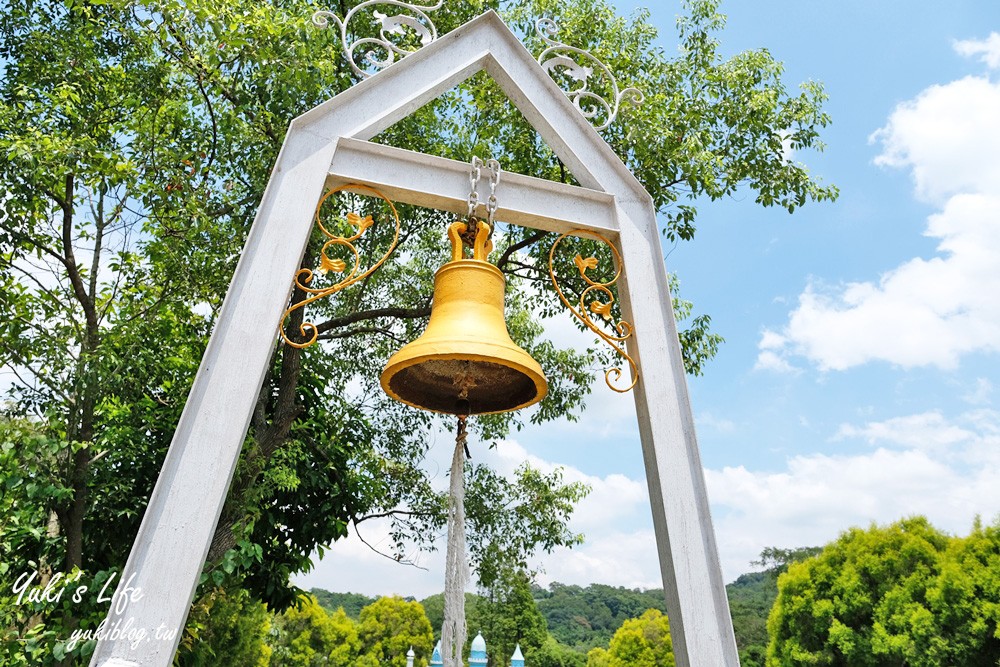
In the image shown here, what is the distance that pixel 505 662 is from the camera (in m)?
21.4

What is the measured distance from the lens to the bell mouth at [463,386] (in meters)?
3.07

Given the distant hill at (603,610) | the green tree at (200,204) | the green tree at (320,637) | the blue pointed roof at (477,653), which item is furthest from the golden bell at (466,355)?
the distant hill at (603,610)

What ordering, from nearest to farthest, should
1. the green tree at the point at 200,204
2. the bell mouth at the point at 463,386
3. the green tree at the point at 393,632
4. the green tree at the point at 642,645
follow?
the bell mouth at the point at 463,386
the green tree at the point at 200,204
the green tree at the point at 393,632
the green tree at the point at 642,645

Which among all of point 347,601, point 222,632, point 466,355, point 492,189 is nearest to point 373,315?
point 222,632

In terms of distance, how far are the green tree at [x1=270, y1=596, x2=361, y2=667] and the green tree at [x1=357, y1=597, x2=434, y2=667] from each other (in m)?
0.38

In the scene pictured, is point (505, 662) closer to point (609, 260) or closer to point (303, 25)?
point (609, 260)

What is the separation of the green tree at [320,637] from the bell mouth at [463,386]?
20.1m

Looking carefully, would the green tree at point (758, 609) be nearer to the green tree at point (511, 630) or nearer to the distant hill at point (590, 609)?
the distant hill at point (590, 609)

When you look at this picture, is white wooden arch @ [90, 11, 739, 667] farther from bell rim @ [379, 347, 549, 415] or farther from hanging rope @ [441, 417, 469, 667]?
hanging rope @ [441, 417, 469, 667]

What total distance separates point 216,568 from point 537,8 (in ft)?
19.7

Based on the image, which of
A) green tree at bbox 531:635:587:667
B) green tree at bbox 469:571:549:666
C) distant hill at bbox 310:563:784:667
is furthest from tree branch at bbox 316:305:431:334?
distant hill at bbox 310:563:784:667

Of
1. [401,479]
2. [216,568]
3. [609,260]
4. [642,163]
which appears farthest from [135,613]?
[401,479]

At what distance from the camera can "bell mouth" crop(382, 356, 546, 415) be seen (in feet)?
10.1

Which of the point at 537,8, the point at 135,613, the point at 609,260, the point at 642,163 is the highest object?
the point at 537,8
